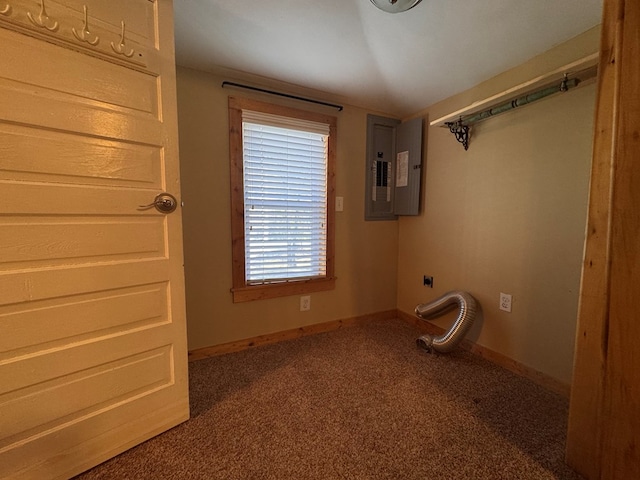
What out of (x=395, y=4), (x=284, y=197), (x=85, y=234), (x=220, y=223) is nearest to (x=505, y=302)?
(x=284, y=197)

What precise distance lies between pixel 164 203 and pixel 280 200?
3.47 feet

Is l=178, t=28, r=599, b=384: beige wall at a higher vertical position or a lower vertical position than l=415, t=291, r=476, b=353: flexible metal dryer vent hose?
higher

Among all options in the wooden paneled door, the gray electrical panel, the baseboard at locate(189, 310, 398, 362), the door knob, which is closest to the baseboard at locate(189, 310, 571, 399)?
the baseboard at locate(189, 310, 398, 362)

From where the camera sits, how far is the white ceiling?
53.8 inches

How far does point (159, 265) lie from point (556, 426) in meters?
2.10

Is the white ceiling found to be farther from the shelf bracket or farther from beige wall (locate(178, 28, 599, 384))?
the shelf bracket

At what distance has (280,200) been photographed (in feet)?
7.02

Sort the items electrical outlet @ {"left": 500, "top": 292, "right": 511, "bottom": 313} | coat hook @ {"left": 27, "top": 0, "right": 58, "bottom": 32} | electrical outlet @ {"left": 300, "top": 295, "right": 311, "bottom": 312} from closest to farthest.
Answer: coat hook @ {"left": 27, "top": 0, "right": 58, "bottom": 32} → electrical outlet @ {"left": 500, "top": 292, "right": 511, "bottom": 313} → electrical outlet @ {"left": 300, "top": 295, "right": 311, "bottom": 312}

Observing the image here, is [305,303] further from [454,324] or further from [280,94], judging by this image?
[280,94]

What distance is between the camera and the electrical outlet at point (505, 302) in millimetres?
1790

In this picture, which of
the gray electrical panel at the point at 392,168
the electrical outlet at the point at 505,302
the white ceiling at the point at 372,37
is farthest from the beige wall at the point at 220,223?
the electrical outlet at the point at 505,302

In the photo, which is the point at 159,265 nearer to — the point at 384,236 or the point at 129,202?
the point at 129,202

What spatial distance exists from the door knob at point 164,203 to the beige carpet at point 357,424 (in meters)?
1.08

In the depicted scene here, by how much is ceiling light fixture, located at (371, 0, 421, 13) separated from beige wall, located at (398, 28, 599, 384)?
92cm
